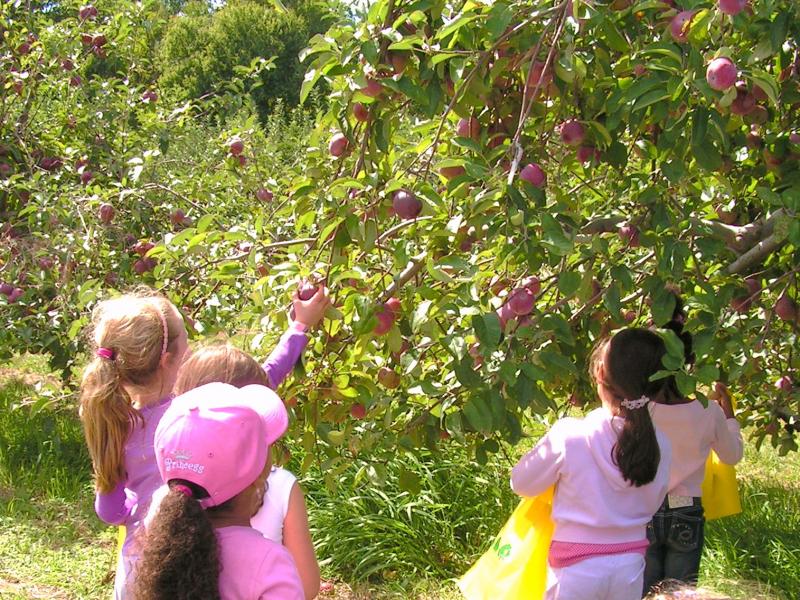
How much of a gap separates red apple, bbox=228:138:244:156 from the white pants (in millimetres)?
2144

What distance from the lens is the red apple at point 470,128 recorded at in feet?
7.25

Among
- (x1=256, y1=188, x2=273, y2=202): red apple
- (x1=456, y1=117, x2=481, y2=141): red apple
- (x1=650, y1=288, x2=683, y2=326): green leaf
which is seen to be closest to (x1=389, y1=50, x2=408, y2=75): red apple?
(x1=456, y1=117, x2=481, y2=141): red apple

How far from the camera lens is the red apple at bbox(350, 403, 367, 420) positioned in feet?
7.59

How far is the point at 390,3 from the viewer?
183 centimetres

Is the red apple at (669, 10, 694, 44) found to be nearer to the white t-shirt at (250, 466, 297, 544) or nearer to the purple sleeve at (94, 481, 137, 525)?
the white t-shirt at (250, 466, 297, 544)

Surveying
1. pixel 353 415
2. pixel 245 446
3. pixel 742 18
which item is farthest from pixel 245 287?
pixel 742 18

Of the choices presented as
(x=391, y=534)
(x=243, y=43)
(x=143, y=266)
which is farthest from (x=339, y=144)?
(x=243, y=43)

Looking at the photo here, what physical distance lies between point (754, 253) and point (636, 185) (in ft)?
1.21

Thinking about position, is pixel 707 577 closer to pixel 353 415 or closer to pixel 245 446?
pixel 353 415

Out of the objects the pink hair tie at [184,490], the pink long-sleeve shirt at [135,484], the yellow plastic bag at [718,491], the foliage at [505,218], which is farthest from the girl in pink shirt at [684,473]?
the pink hair tie at [184,490]

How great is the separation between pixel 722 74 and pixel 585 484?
97 cm

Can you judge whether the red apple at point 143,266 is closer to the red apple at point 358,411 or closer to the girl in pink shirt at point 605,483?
the red apple at point 358,411

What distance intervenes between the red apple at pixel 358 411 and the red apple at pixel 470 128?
703 millimetres

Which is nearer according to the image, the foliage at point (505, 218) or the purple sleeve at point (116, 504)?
the foliage at point (505, 218)
